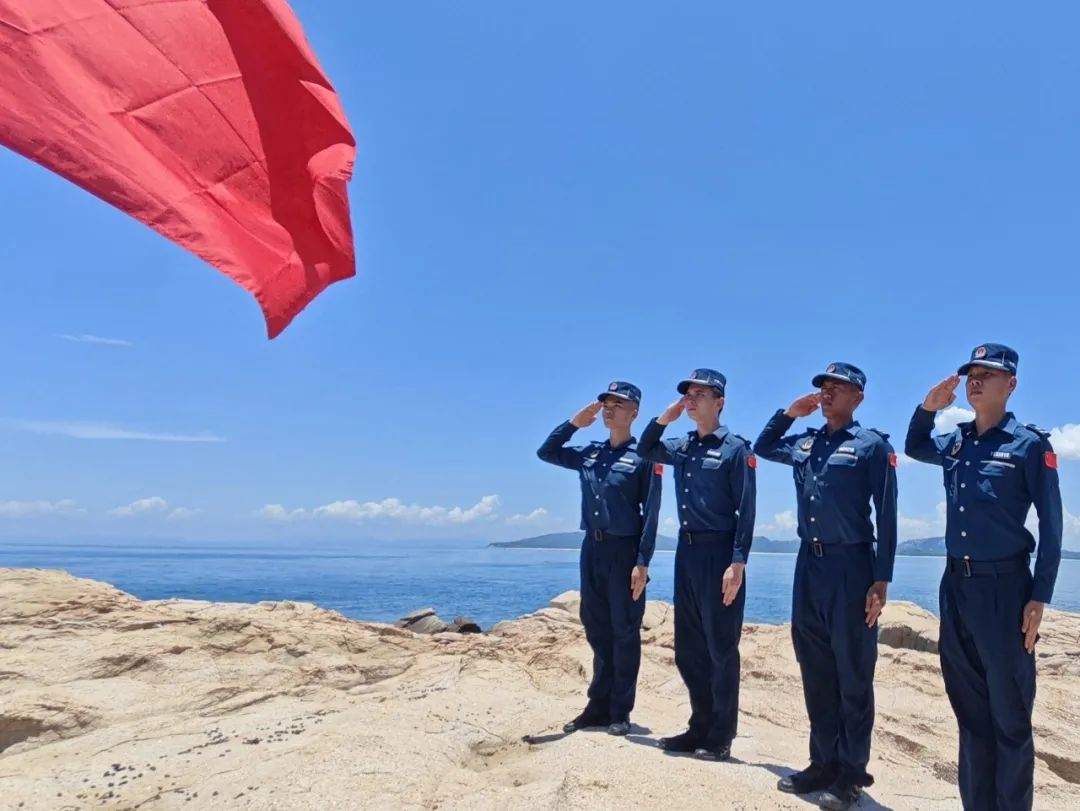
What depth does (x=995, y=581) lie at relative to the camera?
11.2ft

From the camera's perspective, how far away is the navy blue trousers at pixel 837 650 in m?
3.99

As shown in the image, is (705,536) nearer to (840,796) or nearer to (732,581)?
(732,581)

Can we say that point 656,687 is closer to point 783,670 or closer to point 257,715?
point 783,670

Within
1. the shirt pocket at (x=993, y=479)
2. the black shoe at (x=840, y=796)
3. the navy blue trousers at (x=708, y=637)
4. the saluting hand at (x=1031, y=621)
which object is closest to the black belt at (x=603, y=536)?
the navy blue trousers at (x=708, y=637)

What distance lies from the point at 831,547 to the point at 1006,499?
923 millimetres

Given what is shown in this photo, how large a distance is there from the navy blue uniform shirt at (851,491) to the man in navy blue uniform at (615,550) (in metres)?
1.14

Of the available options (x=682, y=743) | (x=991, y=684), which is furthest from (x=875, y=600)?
(x=682, y=743)

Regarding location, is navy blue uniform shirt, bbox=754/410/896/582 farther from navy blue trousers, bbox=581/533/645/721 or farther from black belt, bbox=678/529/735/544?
navy blue trousers, bbox=581/533/645/721

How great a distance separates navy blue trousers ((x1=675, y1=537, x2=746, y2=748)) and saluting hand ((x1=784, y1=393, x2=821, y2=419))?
2.96 feet

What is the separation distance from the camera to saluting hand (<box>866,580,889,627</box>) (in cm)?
397

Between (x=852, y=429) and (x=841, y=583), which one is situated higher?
(x=852, y=429)

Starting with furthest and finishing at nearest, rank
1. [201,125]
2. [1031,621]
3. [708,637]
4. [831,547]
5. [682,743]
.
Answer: [708,637], [682,743], [831,547], [1031,621], [201,125]

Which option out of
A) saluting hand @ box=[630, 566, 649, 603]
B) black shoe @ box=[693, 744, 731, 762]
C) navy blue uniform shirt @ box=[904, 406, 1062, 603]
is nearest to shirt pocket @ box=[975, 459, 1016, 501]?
navy blue uniform shirt @ box=[904, 406, 1062, 603]

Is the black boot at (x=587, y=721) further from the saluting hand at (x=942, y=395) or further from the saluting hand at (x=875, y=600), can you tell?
the saluting hand at (x=942, y=395)
